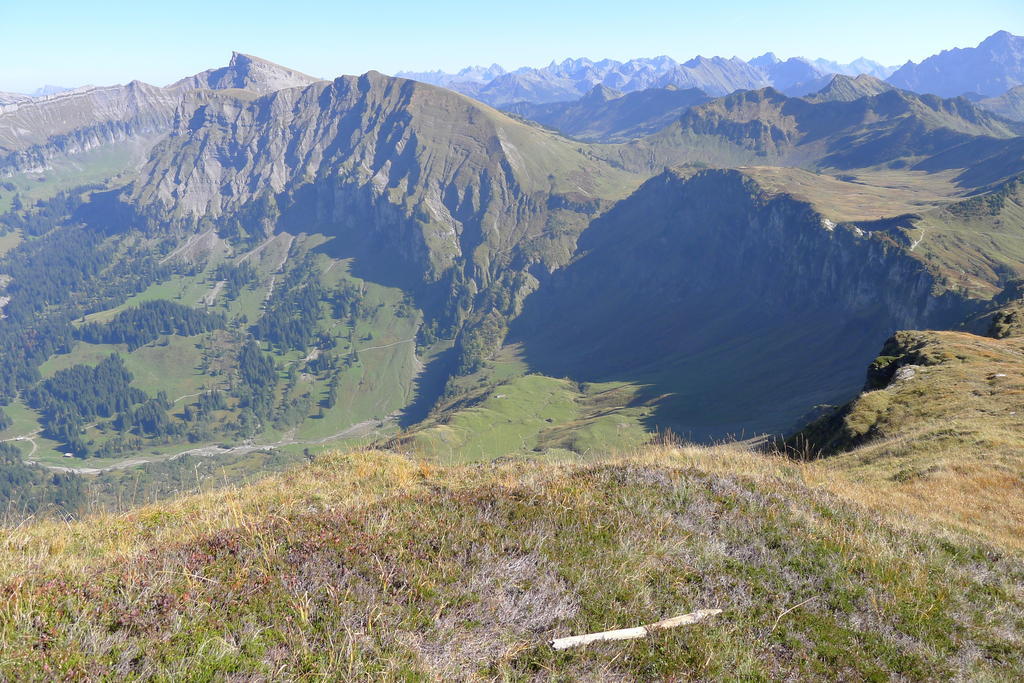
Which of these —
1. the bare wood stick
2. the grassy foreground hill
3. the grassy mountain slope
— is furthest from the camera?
the grassy mountain slope

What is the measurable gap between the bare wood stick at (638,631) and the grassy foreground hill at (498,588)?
12cm

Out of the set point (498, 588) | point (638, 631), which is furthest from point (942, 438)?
point (498, 588)

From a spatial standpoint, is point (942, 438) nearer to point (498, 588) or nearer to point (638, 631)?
point (638, 631)

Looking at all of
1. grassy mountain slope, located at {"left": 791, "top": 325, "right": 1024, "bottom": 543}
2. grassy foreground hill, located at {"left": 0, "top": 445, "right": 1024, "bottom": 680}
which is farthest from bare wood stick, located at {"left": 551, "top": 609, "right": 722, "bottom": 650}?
grassy mountain slope, located at {"left": 791, "top": 325, "right": 1024, "bottom": 543}

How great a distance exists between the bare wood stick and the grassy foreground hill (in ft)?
0.39

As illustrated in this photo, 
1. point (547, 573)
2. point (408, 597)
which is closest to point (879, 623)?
point (547, 573)

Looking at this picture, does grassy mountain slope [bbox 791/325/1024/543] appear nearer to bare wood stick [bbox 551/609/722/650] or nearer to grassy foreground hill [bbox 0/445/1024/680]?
grassy foreground hill [bbox 0/445/1024/680]

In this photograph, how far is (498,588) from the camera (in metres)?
8.79

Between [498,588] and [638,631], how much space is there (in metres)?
2.24

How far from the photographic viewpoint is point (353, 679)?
680 cm

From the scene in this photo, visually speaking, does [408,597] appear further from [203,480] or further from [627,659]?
[203,480]

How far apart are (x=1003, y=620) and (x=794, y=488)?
6016 millimetres

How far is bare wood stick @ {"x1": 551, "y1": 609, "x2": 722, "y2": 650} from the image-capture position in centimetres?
769

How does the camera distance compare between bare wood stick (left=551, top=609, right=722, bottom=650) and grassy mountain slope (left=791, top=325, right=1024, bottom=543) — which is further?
grassy mountain slope (left=791, top=325, right=1024, bottom=543)
